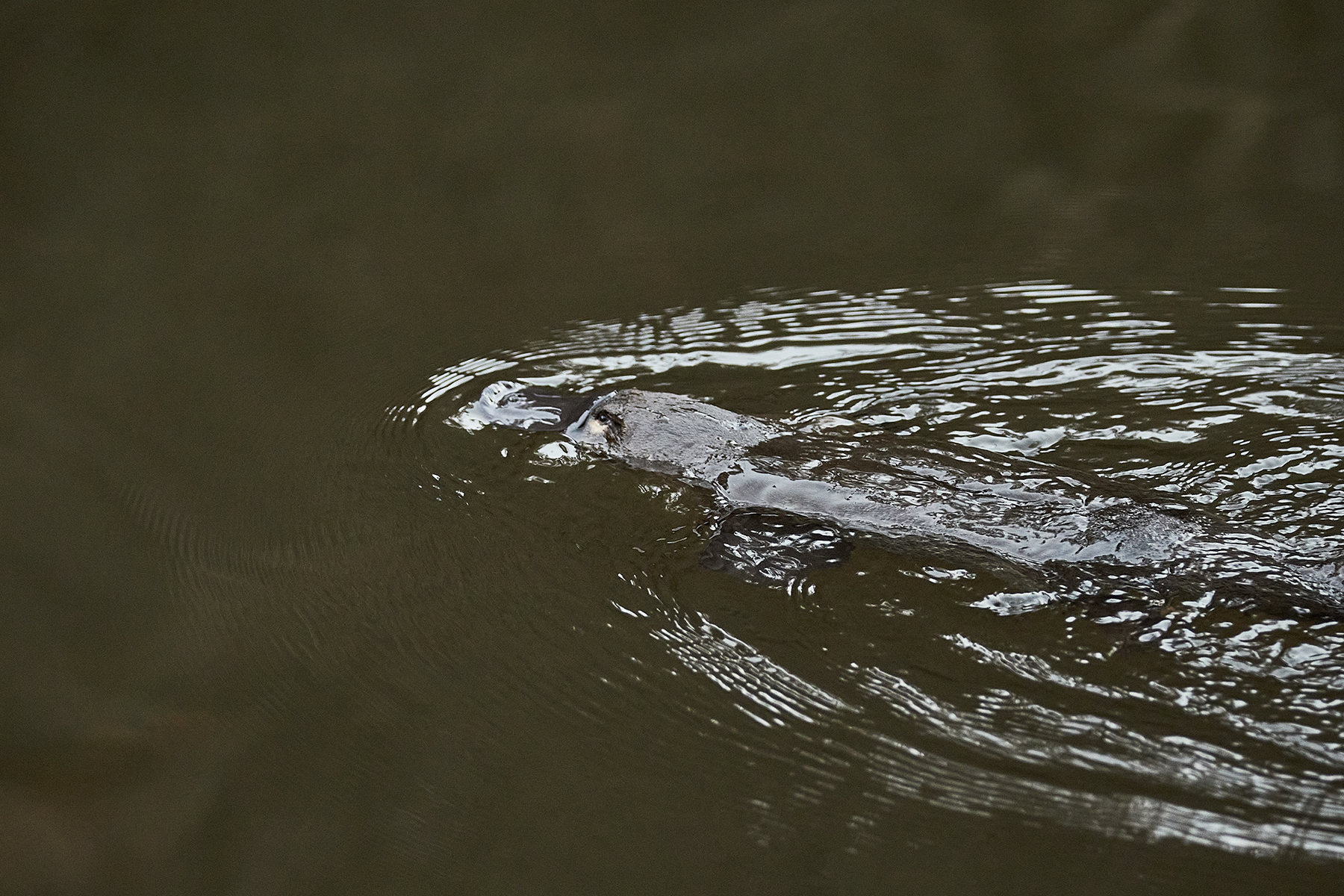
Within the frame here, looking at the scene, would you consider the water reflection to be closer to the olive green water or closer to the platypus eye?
the olive green water

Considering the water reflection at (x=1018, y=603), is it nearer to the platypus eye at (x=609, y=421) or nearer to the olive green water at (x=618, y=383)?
the olive green water at (x=618, y=383)

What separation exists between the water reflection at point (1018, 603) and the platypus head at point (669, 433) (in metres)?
0.10

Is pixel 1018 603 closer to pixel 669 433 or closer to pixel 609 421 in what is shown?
pixel 669 433

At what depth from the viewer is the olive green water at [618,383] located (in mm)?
2322

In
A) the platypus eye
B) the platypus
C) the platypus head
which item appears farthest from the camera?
the platypus eye

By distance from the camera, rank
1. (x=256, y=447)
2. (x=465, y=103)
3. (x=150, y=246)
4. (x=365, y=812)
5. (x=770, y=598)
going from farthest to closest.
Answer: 1. (x=465, y=103)
2. (x=150, y=246)
3. (x=256, y=447)
4. (x=770, y=598)
5. (x=365, y=812)

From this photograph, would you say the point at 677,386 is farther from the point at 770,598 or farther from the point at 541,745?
the point at 541,745

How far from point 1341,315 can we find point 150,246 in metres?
4.04

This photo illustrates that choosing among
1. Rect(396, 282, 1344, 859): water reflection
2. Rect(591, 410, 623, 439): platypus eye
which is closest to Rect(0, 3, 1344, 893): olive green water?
Rect(396, 282, 1344, 859): water reflection

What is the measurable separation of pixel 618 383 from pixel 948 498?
123 centimetres

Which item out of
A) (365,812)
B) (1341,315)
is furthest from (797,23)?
(365,812)

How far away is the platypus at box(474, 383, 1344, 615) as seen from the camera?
2600 mm

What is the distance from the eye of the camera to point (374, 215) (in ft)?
14.5

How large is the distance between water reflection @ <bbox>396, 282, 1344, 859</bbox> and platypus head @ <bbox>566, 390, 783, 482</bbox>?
0.10 m
